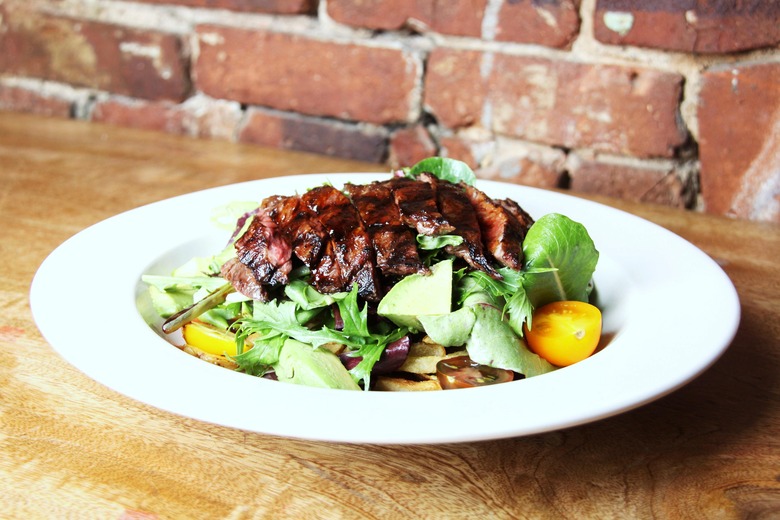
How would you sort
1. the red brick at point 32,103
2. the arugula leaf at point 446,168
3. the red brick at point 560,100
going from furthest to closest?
the red brick at point 32,103, the red brick at point 560,100, the arugula leaf at point 446,168

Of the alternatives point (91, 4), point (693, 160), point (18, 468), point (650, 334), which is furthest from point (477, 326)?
point (91, 4)

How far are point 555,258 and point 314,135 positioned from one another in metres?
1.29

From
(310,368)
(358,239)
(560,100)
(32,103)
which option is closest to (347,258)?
(358,239)

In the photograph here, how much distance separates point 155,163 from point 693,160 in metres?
1.24

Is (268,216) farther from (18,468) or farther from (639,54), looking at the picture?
(639,54)

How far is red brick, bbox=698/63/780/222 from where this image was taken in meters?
1.64

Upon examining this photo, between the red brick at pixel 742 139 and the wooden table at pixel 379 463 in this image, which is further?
the red brick at pixel 742 139

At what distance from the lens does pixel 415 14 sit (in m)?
1.91

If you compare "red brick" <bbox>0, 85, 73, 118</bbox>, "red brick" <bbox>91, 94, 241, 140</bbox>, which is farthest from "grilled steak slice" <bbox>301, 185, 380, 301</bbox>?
"red brick" <bbox>0, 85, 73, 118</bbox>

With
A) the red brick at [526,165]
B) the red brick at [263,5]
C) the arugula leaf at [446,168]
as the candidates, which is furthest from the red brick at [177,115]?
the arugula leaf at [446,168]

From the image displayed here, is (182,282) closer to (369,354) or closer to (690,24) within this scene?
(369,354)

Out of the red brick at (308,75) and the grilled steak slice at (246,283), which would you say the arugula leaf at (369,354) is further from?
the red brick at (308,75)

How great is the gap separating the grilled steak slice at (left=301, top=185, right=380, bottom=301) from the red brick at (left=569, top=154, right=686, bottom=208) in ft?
3.50

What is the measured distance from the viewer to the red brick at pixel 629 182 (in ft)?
5.95
